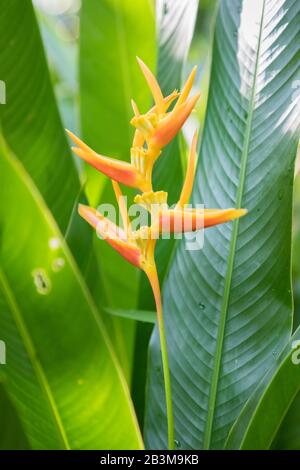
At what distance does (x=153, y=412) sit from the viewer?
2.32ft

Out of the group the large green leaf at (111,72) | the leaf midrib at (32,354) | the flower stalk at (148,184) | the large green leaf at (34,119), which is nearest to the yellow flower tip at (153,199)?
the flower stalk at (148,184)

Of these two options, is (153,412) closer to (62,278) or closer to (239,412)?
(239,412)

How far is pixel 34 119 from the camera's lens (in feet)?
2.48

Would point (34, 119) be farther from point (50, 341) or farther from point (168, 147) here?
point (50, 341)

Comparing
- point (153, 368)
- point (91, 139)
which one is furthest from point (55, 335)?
point (91, 139)

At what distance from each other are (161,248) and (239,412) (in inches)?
8.9

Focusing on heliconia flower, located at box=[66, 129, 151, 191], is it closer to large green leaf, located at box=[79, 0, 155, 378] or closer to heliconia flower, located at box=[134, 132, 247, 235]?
heliconia flower, located at box=[134, 132, 247, 235]

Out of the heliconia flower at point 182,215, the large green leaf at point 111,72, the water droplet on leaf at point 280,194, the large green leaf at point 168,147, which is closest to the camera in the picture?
the heliconia flower at point 182,215

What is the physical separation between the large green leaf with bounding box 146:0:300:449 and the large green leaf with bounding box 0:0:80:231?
17cm

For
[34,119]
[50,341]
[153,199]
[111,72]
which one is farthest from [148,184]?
[111,72]

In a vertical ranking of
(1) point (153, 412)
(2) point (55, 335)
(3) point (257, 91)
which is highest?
(3) point (257, 91)

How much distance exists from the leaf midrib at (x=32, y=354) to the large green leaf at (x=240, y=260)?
14 centimetres

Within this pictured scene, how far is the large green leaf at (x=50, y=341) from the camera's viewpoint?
523 mm

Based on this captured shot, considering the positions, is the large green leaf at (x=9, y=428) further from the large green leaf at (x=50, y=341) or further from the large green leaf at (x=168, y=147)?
the large green leaf at (x=168, y=147)
